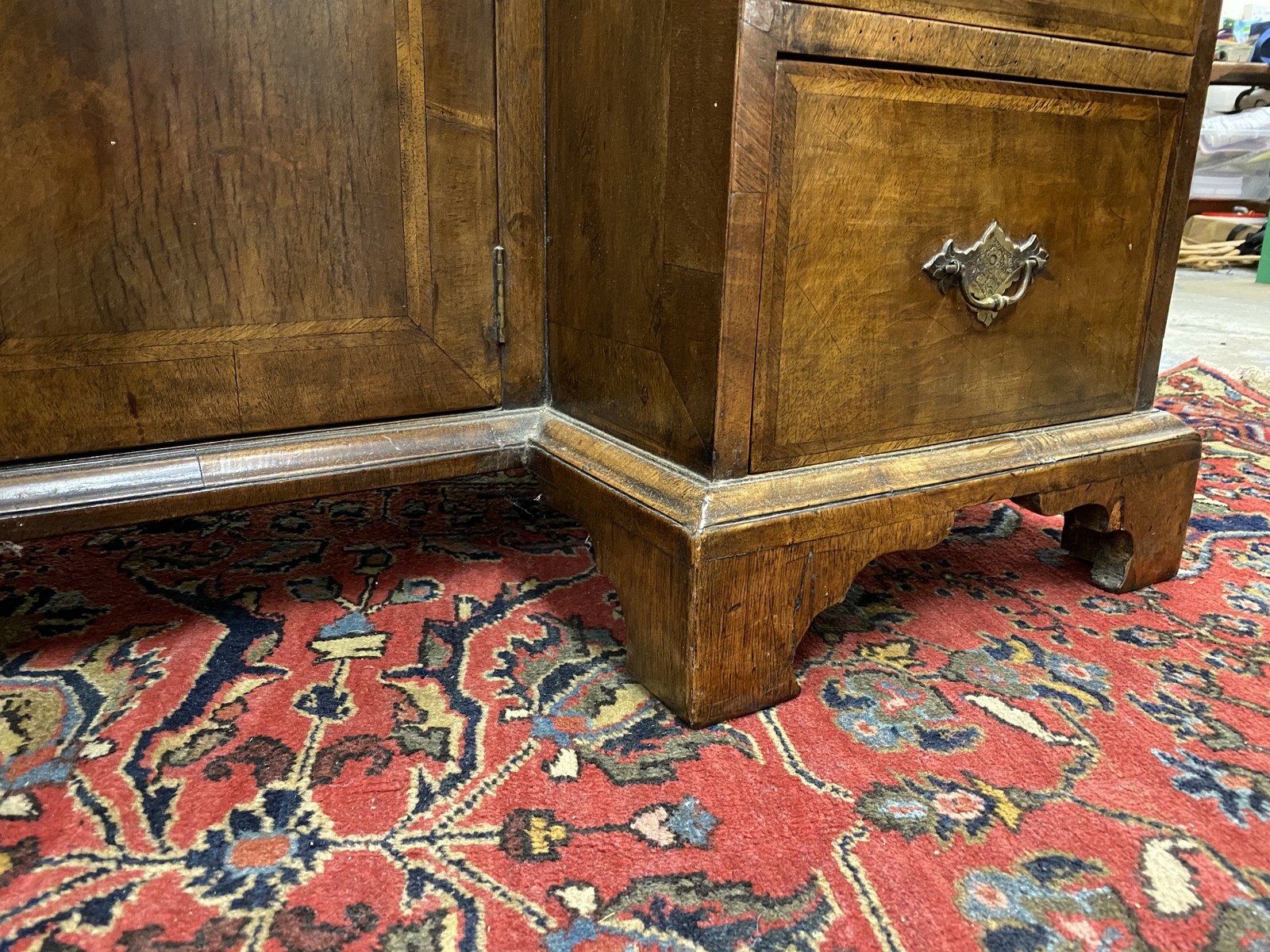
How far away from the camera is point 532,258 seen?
0.90m

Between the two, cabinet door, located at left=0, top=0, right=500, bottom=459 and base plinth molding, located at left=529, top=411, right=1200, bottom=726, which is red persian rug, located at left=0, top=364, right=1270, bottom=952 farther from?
cabinet door, located at left=0, top=0, right=500, bottom=459

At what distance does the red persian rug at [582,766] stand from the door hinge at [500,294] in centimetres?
28

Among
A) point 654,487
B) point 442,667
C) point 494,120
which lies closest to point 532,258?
point 494,120

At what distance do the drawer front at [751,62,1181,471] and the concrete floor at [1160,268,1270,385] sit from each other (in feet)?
3.75

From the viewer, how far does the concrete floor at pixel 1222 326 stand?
2.20 metres

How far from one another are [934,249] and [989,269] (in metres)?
0.07

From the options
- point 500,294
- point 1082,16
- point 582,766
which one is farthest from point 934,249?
point 582,766

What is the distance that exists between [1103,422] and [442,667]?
2.26 ft

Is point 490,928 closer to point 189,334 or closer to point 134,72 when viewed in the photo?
point 189,334

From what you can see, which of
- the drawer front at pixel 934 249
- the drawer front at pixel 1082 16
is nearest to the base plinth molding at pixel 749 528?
the drawer front at pixel 934 249

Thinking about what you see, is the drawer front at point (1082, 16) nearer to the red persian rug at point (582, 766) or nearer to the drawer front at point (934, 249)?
the drawer front at point (934, 249)

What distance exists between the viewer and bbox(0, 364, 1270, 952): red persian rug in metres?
0.56

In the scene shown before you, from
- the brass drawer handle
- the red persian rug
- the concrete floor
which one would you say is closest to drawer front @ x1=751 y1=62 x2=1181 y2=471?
the brass drawer handle

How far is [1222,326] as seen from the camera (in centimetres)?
268
